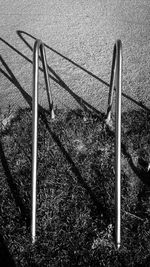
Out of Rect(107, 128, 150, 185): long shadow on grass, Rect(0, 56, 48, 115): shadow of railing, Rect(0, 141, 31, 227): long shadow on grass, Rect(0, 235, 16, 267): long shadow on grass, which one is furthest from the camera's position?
Rect(0, 56, 48, 115): shadow of railing

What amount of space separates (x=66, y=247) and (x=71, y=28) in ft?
14.1

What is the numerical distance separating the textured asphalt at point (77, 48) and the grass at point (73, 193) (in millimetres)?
451

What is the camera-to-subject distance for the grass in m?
2.40

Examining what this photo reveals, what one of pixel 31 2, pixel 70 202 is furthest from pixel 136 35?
pixel 70 202

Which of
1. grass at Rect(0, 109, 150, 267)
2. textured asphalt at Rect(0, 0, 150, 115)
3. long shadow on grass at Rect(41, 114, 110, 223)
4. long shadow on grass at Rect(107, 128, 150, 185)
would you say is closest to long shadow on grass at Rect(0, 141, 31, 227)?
grass at Rect(0, 109, 150, 267)

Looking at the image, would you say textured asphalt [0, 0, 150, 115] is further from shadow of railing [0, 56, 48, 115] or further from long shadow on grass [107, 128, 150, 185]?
long shadow on grass [107, 128, 150, 185]

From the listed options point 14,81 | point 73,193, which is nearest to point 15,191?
point 73,193

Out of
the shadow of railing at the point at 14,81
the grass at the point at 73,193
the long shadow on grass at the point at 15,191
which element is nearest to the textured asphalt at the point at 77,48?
the shadow of railing at the point at 14,81

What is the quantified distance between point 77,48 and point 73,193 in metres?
2.97

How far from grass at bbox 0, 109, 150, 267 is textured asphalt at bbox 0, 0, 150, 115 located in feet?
1.48

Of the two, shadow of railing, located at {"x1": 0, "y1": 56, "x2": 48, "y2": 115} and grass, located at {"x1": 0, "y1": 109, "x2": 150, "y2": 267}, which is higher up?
shadow of railing, located at {"x1": 0, "y1": 56, "x2": 48, "y2": 115}

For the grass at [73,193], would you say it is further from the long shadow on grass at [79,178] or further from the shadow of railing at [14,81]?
the shadow of railing at [14,81]

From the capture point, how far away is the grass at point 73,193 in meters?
2.40

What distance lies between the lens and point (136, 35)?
16.6ft
